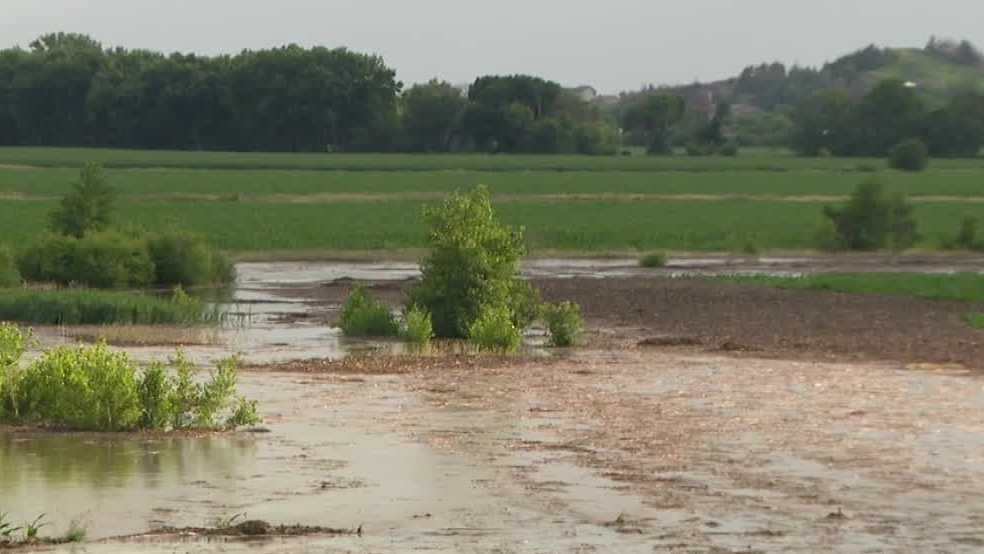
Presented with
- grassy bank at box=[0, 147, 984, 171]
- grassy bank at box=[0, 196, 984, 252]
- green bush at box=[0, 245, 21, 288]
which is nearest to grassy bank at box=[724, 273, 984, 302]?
grassy bank at box=[0, 196, 984, 252]

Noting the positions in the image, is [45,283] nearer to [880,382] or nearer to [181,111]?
[880,382]

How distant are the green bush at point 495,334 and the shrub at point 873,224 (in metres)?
29.2

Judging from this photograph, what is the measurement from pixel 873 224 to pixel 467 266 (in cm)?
2876

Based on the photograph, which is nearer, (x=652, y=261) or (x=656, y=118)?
(x=652, y=261)

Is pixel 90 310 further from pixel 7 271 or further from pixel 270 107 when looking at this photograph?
pixel 270 107

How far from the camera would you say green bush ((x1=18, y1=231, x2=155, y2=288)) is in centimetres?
3812

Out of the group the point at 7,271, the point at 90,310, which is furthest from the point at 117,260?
the point at 90,310

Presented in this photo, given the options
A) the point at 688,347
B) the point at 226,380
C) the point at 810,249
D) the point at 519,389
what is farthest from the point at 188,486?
the point at 810,249

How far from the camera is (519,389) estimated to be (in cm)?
2278

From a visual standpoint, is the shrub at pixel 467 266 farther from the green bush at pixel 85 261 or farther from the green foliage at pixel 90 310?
the green bush at pixel 85 261

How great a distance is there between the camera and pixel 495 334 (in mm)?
27359

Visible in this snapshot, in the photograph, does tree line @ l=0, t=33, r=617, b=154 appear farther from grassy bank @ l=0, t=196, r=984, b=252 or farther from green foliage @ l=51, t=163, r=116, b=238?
green foliage @ l=51, t=163, r=116, b=238

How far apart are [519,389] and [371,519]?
8.39 metres

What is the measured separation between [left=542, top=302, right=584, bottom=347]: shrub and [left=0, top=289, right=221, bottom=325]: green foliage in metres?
6.26
